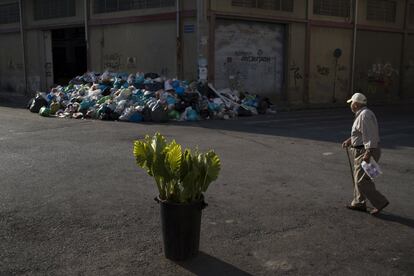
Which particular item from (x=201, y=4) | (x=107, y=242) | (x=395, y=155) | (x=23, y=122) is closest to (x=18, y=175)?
(x=107, y=242)

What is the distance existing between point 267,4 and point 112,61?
7.05m

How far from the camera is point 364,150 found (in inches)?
234

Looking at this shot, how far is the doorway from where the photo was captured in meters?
25.8

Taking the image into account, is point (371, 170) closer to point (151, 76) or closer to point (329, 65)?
point (151, 76)

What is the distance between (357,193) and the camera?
6.07 m

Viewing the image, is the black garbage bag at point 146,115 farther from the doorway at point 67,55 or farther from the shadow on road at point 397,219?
the doorway at point 67,55

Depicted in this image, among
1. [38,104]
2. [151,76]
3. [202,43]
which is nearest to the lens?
[202,43]

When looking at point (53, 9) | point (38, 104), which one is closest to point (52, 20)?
point (53, 9)

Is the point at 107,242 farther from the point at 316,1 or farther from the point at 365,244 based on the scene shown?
the point at 316,1

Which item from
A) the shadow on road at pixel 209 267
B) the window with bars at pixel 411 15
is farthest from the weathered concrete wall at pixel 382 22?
the shadow on road at pixel 209 267

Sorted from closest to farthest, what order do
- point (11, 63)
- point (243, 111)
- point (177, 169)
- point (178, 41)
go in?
point (177, 169) < point (243, 111) < point (178, 41) < point (11, 63)

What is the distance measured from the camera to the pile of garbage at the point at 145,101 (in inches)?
617

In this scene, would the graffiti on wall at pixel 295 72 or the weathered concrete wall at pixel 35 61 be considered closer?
the graffiti on wall at pixel 295 72

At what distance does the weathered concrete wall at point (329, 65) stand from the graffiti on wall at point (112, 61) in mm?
8572
